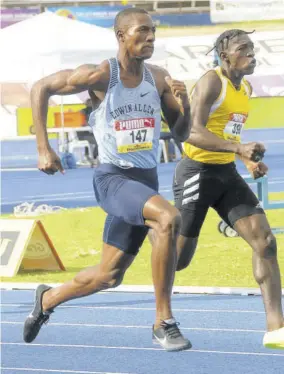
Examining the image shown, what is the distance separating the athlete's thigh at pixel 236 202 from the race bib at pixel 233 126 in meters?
0.26

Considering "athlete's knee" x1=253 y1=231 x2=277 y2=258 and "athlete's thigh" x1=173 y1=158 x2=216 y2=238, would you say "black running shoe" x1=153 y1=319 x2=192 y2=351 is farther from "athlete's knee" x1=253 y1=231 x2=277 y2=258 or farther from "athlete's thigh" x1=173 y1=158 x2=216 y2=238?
"athlete's thigh" x1=173 y1=158 x2=216 y2=238

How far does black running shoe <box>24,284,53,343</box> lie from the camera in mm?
7187

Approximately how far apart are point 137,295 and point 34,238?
4.79ft

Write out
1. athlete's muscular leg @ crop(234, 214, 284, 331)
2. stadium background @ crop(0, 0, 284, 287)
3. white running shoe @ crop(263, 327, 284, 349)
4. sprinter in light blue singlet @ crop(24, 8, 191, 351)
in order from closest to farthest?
1. sprinter in light blue singlet @ crop(24, 8, 191, 351)
2. white running shoe @ crop(263, 327, 284, 349)
3. athlete's muscular leg @ crop(234, 214, 284, 331)
4. stadium background @ crop(0, 0, 284, 287)

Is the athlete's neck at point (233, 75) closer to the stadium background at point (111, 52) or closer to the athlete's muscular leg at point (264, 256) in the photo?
the athlete's muscular leg at point (264, 256)

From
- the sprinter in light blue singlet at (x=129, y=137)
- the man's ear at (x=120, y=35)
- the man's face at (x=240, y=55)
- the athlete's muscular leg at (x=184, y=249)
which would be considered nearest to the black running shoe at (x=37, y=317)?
the sprinter in light blue singlet at (x=129, y=137)

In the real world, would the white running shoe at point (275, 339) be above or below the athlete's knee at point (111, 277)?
below

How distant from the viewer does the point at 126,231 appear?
6484 mm

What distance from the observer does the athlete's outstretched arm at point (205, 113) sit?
718cm

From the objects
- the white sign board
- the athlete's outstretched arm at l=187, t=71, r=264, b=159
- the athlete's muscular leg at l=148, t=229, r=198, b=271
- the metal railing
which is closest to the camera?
the athlete's outstretched arm at l=187, t=71, r=264, b=159

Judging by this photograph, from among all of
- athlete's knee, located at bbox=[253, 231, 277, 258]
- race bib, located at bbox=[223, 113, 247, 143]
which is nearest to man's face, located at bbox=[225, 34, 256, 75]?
race bib, located at bbox=[223, 113, 247, 143]

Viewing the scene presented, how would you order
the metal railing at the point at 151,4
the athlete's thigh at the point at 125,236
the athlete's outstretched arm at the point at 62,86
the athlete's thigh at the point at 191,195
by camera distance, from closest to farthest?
the athlete's outstretched arm at the point at 62,86, the athlete's thigh at the point at 125,236, the athlete's thigh at the point at 191,195, the metal railing at the point at 151,4

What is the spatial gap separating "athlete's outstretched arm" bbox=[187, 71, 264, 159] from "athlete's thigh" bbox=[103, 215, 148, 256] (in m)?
0.86

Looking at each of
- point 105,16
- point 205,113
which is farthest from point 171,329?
point 105,16
